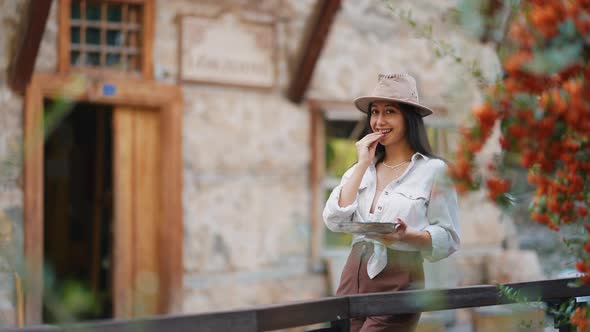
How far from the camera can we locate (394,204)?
2652mm

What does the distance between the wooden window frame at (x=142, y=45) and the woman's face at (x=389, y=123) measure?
3780mm

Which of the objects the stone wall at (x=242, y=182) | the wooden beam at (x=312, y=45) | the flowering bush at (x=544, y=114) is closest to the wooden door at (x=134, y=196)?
the stone wall at (x=242, y=182)

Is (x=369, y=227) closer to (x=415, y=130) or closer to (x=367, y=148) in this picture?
(x=367, y=148)

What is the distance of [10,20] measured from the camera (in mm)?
5934

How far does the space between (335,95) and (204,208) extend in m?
1.59

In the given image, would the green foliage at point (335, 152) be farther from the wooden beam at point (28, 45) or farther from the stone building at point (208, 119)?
the wooden beam at point (28, 45)

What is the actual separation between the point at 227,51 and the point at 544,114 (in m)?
5.64

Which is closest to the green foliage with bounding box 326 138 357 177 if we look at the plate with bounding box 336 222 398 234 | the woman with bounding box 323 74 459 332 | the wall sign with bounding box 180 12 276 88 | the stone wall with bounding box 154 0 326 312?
the stone wall with bounding box 154 0 326 312

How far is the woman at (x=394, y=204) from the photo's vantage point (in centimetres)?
255

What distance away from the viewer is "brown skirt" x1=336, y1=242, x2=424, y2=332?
99.2 inches

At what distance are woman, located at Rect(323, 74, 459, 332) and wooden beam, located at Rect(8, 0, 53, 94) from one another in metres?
3.34

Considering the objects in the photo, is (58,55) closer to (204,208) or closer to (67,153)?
(204,208)

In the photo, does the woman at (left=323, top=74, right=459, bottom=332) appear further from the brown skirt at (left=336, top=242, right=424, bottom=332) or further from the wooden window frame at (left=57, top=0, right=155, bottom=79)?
the wooden window frame at (left=57, top=0, right=155, bottom=79)

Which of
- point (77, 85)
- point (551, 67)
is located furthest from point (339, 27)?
point (77, 85)
